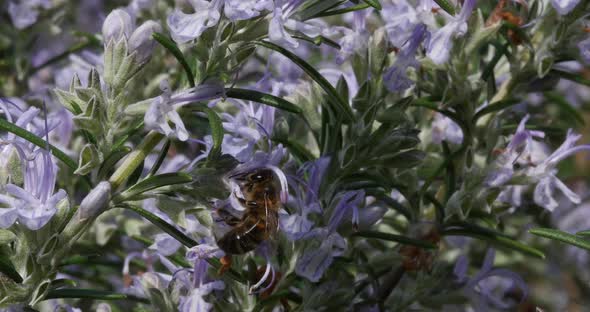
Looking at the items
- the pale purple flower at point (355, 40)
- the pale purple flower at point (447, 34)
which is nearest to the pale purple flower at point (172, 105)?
the pale purple flower at point (355, 40)

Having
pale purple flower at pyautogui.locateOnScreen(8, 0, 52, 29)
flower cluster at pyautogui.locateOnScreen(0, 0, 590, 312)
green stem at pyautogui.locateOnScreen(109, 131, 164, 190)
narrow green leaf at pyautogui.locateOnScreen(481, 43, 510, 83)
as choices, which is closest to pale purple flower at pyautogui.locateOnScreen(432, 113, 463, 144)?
flower cluster at pyautogui.locateOnScreen(0, 0, 590, 312)

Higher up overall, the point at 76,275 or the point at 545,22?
the point at 545,22

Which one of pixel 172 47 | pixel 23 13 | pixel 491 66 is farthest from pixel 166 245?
pixel 23 13

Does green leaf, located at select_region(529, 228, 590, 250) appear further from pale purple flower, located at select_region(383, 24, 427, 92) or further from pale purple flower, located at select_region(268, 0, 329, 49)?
pale purple flower, located at select_region(268, 0, 329, 49)

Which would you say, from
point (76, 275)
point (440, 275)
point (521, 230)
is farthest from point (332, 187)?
point (521, 230)

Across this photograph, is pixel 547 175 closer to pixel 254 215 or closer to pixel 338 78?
pixel 338 78

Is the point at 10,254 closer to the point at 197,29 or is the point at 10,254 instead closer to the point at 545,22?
the point at 197,29
